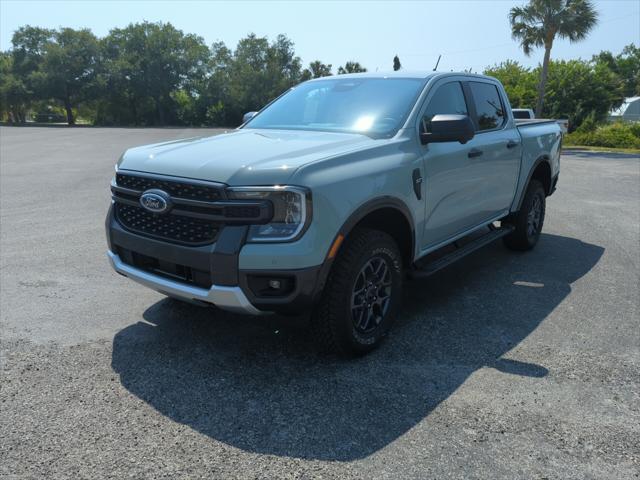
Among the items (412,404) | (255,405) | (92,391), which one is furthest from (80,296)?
(412,404)

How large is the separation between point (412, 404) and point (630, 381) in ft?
4.86

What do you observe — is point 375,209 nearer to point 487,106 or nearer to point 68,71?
point 487,106

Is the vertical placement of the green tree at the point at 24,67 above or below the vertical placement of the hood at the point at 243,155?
above

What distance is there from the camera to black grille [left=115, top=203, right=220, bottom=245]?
3.14 metres

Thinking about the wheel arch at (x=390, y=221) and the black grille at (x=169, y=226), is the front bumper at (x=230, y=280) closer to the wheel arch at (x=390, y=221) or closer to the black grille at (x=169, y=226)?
the black grille at (x=169, y=226)

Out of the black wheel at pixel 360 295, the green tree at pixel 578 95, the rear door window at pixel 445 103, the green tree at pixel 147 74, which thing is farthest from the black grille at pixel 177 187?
the green tree at pixel 147 74

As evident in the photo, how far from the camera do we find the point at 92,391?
3193 millimetres

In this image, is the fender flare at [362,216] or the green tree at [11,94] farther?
the green tree at [11,94]

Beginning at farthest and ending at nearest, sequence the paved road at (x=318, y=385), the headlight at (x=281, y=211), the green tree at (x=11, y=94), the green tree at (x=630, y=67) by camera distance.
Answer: the green tree at (x=630, y=67), the green tree at (x=11, y=94), the headlight at (x=281, y=211), the paved road at (x=318, y=385)

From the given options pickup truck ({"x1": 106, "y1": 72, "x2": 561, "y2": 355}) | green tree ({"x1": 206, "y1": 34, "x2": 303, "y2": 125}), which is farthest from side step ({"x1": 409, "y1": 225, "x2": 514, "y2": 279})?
green tree ({"x1": 206, "y1": 34, "x2": 303, "y2": 125})

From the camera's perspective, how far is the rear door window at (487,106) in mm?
5105

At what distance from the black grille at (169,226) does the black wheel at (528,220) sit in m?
4.12

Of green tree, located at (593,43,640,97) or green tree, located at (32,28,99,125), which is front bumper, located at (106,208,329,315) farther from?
green tree, located at (593,43,640,97)

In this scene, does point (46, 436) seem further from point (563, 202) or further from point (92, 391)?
point (563, 202)
